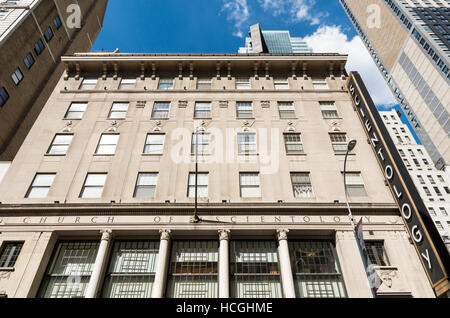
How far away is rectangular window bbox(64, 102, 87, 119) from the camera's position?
2252 centimetres

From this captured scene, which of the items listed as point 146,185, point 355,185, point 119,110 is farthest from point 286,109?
point 119,110

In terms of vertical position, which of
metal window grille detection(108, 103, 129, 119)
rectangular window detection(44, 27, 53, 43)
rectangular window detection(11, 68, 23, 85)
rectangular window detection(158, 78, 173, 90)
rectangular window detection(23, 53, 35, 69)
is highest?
rectangular window detection(44, 27, 53, 43)

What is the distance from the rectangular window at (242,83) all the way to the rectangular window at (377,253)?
15.8 meters

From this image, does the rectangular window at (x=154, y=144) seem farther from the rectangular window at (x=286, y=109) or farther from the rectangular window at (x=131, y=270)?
the rectangular window at (x=286, y=109)

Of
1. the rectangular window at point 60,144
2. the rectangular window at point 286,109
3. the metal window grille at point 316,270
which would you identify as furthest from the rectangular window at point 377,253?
the rectangular window at point 60,144

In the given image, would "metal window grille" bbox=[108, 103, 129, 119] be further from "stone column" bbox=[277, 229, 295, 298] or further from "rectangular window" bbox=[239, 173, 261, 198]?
"stone column" bbox=[277, 229, 295, 298]

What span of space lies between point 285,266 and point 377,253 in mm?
5382

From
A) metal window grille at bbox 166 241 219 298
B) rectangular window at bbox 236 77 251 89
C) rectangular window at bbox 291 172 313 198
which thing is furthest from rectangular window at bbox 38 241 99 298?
rectangular window at bbox 236 77 251 89

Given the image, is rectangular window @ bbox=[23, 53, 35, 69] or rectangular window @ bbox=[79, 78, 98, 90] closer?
rectangular window @ bbox=[79, 78, 98, 90]

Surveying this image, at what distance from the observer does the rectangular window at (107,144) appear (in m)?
19.9

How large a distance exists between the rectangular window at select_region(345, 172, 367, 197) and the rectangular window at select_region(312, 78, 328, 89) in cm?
964

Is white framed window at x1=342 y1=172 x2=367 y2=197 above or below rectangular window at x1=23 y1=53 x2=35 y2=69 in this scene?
below

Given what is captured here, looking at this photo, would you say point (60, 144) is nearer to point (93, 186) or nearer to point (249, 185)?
point (93, 186)

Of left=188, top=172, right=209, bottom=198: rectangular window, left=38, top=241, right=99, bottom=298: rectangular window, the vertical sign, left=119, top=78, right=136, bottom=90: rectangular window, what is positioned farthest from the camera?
left=119, top=78, right=136, bottom=90: rectangular window
